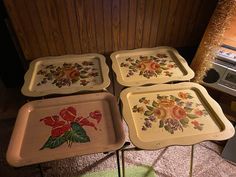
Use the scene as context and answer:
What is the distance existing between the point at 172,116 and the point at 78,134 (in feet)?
1.40

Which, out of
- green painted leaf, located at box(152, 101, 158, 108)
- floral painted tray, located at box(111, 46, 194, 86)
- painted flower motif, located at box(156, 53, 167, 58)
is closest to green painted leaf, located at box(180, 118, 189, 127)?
green painted leaf, located at box(152, 101, 158, 108)

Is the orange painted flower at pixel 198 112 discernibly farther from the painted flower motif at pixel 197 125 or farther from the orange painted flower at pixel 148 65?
the orange painted flower at pixel 148 65

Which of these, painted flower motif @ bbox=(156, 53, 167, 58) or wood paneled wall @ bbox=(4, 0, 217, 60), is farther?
painted flower motif @ bbox=(156, 53, 167, 58)

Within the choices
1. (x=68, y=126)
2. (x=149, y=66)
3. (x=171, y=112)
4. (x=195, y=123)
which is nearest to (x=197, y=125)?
(x=195, y=123)

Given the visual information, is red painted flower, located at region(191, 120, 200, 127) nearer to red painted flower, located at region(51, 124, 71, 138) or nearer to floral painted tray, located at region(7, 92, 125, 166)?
floral painted tray, located at region(7, 92, 125, 166)

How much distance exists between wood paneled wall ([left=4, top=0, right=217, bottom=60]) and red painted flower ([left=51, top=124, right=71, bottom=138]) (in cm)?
52

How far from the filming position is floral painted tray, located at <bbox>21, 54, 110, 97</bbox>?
3.48 ft

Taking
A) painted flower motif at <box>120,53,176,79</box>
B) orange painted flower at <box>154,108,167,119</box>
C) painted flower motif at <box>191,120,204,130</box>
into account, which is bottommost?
painted flower motif at <box>191,120,204,130</box>

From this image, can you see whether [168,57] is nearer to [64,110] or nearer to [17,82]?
[64,110]

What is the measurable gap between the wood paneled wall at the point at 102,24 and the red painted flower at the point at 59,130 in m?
0.52

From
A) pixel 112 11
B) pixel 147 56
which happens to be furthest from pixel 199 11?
pixel 112 11

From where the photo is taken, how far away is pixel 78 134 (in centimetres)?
90

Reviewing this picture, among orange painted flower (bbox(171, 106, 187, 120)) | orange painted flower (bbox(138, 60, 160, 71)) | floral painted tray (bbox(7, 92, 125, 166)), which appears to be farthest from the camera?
orange painted flower (bbox(138, 60, 160, 71))

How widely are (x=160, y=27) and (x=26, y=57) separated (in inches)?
32.1
